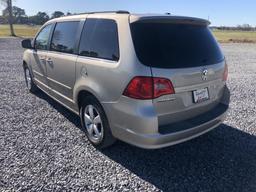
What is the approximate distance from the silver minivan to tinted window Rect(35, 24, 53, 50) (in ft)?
4.22

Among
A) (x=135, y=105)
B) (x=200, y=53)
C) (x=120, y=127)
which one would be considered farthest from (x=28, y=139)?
(x=200, y=53)

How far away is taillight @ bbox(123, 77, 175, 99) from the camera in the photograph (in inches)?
119

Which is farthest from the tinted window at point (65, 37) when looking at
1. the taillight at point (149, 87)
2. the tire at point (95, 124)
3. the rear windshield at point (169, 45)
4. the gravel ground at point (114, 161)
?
the taillight at point (149, 87)

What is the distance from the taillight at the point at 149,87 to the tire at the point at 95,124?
74 cm

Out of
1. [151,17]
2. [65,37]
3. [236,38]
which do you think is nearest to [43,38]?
[65,37]

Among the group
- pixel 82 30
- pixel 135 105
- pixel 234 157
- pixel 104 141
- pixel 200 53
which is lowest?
pixel 234 157

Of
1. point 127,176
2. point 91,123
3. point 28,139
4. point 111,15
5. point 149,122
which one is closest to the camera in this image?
point 149,122

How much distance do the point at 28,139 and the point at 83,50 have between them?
1.63m

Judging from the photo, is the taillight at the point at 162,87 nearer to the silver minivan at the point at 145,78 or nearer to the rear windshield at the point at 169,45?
the silver minivan at the point at 145,78

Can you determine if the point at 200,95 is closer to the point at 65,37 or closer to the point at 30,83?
the point at 65,37

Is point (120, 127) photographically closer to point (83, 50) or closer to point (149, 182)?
point (149, 182)

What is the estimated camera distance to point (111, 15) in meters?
3.62

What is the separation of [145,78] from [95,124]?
127 cm

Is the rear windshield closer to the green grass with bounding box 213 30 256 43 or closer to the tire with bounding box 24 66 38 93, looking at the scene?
the tire with bounding box 24 66 38 93
